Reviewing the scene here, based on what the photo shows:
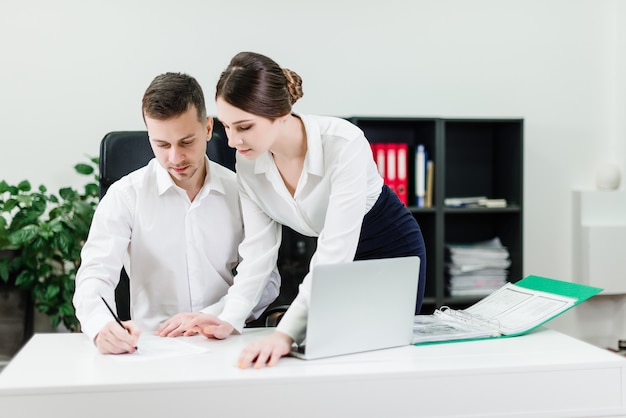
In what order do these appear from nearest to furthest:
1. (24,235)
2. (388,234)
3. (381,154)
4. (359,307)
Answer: (359,307), (388,234), (24,235), (381,154)

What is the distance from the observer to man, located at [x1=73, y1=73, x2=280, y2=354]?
5.66 ft

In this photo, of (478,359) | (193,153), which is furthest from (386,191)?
(478,359)

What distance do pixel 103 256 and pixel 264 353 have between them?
2.02ft

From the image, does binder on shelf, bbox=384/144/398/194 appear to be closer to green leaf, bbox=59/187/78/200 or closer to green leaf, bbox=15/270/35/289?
green leaf, bbox=59/187/78/200

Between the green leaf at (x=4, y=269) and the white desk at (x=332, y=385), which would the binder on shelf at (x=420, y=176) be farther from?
the white desk at (x=332, y=385)

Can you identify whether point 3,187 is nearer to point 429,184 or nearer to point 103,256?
point 103,256

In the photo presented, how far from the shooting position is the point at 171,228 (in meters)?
1.92

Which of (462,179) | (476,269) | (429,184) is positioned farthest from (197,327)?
(462,179)

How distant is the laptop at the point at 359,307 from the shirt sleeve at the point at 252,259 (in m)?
0.28

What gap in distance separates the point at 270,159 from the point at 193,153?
0.19m

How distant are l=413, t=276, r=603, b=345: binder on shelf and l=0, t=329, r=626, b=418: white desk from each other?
0.11 metres

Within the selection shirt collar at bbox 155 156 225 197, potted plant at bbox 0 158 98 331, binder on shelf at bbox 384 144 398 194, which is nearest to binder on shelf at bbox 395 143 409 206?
binder on shelf at bbox 384 144 398 194

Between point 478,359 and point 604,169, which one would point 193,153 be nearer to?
point 478,359

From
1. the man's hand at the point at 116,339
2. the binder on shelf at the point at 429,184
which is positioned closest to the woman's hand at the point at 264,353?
the man's hand at the point at 116,339
